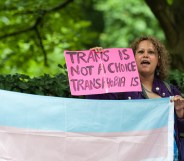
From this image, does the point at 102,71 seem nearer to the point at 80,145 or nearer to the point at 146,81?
the point at 146,81

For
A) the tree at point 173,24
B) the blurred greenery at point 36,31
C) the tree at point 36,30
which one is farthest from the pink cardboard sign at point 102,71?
the tree at point 36,30

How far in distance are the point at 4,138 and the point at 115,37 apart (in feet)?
58.5

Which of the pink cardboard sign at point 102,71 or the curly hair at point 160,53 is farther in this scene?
the curly hair at point 160,53

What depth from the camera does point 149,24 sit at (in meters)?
22.3

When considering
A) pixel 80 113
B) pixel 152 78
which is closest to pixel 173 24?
pixel 152 78

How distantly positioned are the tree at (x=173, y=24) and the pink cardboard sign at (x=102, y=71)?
2.89 meters

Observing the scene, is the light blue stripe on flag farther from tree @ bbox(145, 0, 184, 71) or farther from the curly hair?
tree @ bbox(145, 0, 184, 71)

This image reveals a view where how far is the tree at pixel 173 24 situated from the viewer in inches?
306

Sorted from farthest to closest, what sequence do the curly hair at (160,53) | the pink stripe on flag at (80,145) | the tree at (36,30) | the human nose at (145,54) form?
the tree at (36,30), the curly hair at (160,53), the human nose at (145,54), the pink stripe on flag at (80,145)

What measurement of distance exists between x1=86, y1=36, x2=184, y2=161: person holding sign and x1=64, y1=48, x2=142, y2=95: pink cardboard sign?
93mm

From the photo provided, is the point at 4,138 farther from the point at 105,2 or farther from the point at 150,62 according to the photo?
the point at 105,2

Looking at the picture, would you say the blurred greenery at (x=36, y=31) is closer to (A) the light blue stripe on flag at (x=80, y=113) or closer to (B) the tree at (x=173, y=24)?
(B) the tree at (x=173, y=24)

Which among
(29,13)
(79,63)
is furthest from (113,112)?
(29,13)

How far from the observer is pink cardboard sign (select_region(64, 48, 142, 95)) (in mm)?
4770
